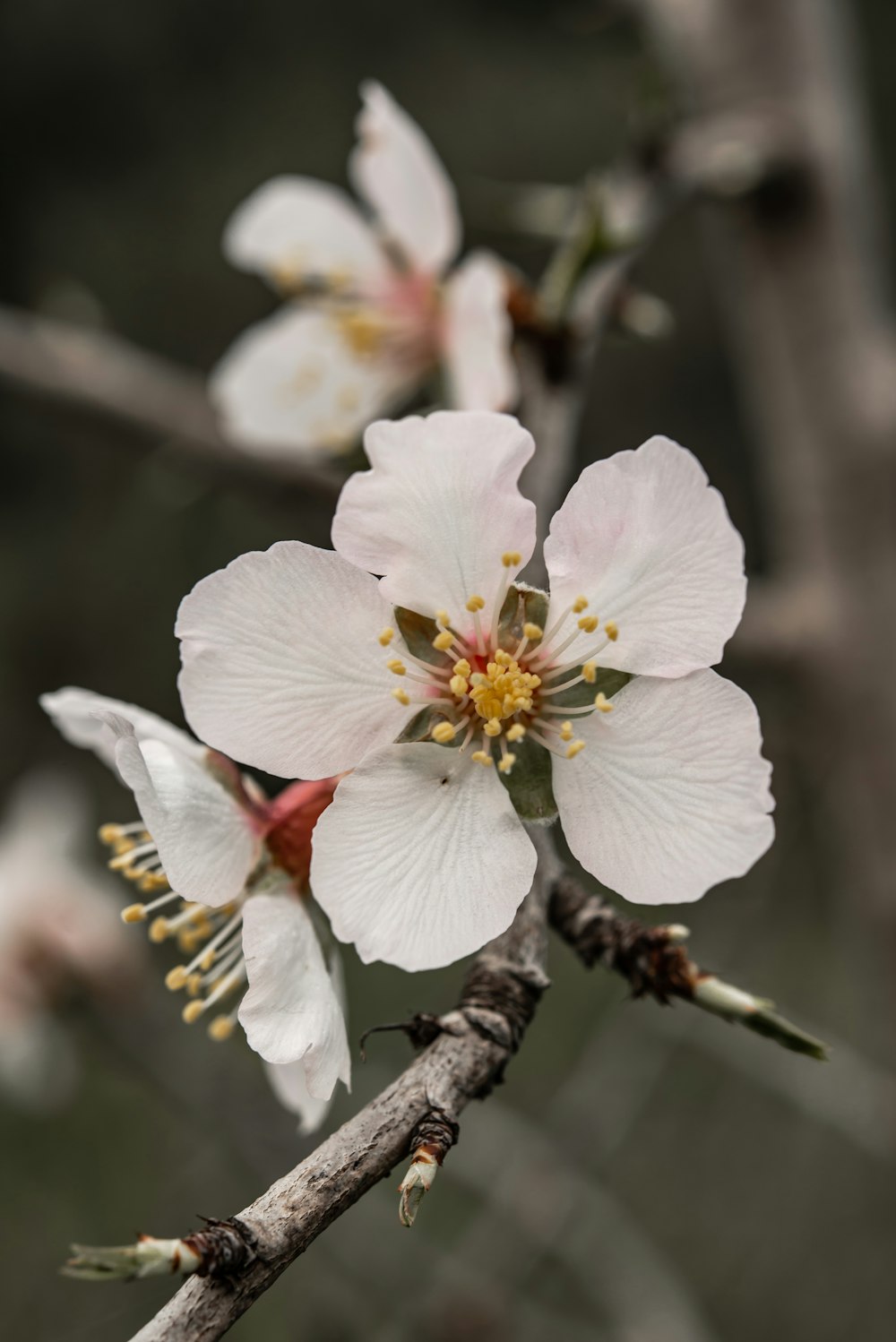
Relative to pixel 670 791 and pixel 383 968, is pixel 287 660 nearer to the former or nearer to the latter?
pixel 670 791

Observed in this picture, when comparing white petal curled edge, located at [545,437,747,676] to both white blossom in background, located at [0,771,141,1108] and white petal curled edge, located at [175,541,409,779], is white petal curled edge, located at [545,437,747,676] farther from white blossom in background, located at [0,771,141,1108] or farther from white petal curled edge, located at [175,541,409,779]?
white blossom in background, located at [0,771,141,1108]

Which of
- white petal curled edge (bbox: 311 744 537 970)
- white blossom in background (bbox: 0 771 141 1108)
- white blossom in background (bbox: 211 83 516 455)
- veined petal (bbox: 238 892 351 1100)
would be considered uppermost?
white blossom in background (bbox: 211 83 516 455)

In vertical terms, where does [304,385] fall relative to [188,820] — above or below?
above

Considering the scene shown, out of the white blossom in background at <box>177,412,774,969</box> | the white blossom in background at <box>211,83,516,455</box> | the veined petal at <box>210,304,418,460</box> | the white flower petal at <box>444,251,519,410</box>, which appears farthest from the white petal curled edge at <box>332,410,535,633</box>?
the veined petal at <box>210,304,418,460</box>

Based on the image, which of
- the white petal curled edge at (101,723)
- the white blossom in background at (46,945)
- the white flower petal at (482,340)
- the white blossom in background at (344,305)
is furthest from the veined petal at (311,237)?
the white blossom in background at (46,945)

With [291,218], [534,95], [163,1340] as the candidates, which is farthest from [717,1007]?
[534,95]

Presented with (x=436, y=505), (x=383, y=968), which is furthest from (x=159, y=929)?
(x=383, y=968)

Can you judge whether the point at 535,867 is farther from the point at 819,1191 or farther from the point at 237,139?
the point at 237,139
